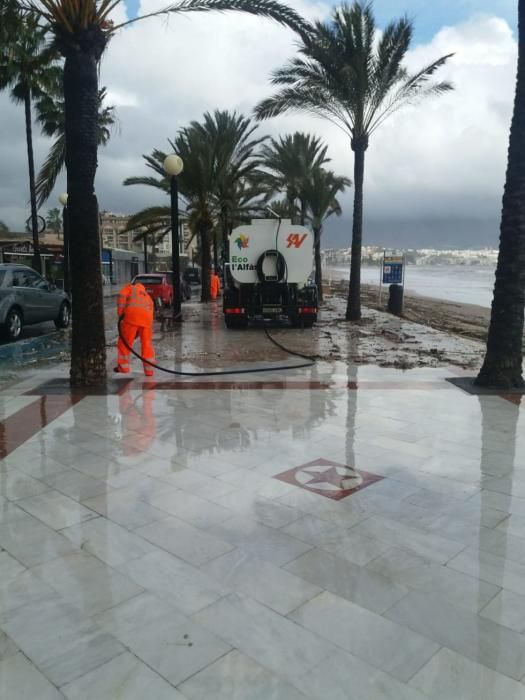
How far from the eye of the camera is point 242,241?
16.7 m

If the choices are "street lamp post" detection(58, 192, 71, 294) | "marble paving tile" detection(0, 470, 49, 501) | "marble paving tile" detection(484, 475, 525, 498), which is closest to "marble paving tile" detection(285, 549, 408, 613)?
"marble paving tile" detection(484, 475, 525, 498)

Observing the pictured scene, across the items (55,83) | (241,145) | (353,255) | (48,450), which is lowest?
(48,450)

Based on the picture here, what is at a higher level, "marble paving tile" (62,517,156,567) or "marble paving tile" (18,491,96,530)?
"marble paving tile" (62,517,156,567)

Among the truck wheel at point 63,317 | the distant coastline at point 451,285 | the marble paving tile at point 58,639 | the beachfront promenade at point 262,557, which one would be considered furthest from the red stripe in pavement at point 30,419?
the distant coastline at point 451,285

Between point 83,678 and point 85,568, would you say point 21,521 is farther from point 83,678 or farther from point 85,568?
point 83,678

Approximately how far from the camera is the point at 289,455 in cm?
551

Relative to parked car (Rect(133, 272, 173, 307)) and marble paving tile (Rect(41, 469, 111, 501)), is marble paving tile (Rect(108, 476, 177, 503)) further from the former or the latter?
parked car (Rect(133, 272, 173, 307))

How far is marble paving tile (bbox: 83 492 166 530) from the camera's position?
4109 mm

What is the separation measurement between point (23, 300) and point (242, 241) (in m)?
6.09

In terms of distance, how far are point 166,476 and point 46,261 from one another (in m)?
31.2

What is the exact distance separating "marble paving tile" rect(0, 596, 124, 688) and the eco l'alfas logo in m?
14.2

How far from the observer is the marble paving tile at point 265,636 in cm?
266

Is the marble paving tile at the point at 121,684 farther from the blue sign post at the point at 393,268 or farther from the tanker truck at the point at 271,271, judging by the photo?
the blue sign post at the point at 393,268

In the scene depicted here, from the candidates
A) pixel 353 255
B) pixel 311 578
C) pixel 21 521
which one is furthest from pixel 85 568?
pixel 353 255
